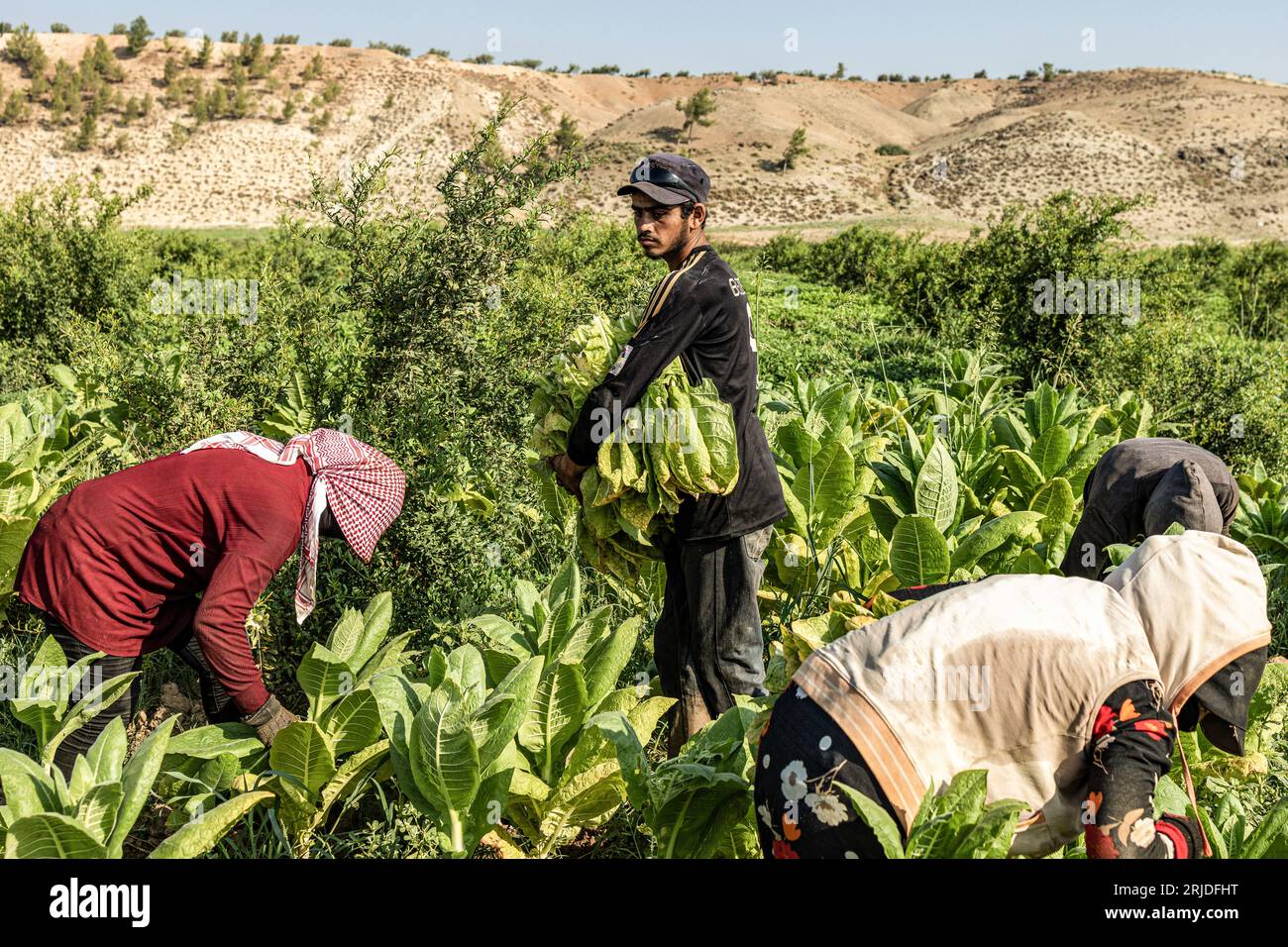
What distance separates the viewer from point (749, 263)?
22094mm

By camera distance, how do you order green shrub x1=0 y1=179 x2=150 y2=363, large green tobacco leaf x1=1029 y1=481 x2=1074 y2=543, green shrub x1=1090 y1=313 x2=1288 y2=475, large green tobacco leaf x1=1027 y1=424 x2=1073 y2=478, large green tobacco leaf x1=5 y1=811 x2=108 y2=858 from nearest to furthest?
large green tobacco leaf x1=5 y1=811 x2=108 y2=858 < large green tobacco leaf x1=1029 y1=481 x2=1074 y2=543 < large green tobacco leaf x1=1027 y1=424 x2=1073 y2=478 < green shrub x1=1090 y1=313 x2=1288 y2=475 < green shrub x1=0 y1=179 x2=150 y2=363

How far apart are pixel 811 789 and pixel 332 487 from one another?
171cm

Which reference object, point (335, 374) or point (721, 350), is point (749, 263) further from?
point (721, 350)

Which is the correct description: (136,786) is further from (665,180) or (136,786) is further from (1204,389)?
(1204,389)

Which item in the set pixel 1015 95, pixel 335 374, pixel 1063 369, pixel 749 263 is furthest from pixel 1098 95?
pixel 335 374

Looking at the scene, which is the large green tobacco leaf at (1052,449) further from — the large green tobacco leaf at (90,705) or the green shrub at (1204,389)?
the large green tobacco leaf at (90,705)

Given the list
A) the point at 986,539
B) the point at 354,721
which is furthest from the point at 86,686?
the point at 986,539

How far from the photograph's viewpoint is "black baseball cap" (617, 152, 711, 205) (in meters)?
2.89

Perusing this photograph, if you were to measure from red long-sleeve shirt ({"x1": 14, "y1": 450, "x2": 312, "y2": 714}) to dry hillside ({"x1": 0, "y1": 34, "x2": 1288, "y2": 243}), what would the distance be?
39.9 meters

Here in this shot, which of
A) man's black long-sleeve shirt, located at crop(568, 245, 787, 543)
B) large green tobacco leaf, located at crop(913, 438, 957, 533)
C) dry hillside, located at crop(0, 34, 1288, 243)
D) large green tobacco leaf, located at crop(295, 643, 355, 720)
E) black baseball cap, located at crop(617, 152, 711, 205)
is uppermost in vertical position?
dry hillside, located at crop(0, 34, 1288, 243)

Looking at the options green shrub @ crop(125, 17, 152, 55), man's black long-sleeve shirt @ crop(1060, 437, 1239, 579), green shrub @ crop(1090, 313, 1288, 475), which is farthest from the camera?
green shrub @ crop(125, 17, 152, 55)

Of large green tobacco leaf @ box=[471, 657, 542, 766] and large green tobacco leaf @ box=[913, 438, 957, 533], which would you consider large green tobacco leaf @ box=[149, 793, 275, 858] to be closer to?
large green tobacco leaf @ box=[471, 657, 542, 766]

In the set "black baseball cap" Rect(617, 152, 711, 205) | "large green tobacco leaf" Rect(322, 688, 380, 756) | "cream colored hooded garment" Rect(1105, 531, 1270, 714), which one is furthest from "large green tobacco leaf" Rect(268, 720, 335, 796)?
"cream colored hooded garment" Rect(1105, 531, 1270, 714)

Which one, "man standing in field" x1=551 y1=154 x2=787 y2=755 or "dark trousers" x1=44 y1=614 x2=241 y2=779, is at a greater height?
"man standing in field" x1=551 y1=154 x2=787 y2=755
